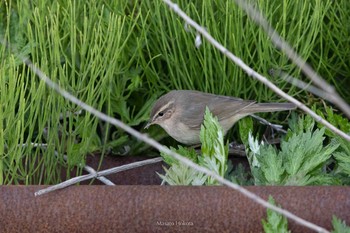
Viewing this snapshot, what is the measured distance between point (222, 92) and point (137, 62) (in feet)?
1.00

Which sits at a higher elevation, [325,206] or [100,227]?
[325,206]

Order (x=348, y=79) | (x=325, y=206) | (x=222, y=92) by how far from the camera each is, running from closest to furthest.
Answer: (x=325, y=206), (x=222, y=92), (x=348, y=79)

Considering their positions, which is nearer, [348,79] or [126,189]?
[126,189]

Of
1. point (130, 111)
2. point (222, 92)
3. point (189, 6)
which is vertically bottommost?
point (130, 111)

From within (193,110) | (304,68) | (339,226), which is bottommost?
(193,110)

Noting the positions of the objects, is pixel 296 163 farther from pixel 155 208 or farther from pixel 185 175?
pixel 155 208

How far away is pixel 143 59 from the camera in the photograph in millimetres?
2188

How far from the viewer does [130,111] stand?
251cm

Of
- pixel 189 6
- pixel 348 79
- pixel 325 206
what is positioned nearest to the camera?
pixel 325 206

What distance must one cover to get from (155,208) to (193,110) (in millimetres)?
1076

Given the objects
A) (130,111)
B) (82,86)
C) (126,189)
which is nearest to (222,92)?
(130,111)

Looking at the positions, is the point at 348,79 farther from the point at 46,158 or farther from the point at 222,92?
the point at 46,158

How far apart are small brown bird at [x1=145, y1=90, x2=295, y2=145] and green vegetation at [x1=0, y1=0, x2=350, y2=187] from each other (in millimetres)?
42

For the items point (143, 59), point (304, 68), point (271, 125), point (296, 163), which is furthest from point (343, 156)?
point (143, 59)
